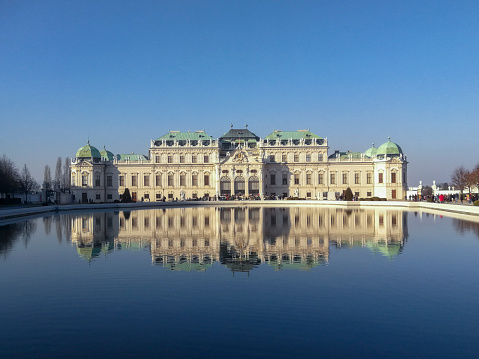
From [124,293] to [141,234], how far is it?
635 inches

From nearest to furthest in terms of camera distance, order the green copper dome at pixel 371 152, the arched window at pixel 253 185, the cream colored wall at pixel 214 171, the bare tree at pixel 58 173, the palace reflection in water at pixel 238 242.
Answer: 1. the palace reflection in water at pixel 238 242
2. the arched window at pixel 253 185
3. the cream colored wall at pixel 214 171
4. the green copper dome at pixel 371 152
5. the bare tree at pixel 58 173

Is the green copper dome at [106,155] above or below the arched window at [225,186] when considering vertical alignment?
above

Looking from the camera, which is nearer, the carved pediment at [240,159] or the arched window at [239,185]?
the carved pediment at [240,159]

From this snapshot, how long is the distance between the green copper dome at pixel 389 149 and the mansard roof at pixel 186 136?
131 feet

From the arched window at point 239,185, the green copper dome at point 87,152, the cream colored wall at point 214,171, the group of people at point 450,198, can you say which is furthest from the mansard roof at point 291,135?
the green copper dome at point 87,152

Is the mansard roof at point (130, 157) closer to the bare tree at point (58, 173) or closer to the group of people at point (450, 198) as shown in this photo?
the bare tree at point (58, 173)

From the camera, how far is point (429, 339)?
33.6 ft

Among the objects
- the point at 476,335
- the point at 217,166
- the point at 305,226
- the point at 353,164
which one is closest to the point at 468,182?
the point at 353,164

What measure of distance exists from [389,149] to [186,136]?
47417mm

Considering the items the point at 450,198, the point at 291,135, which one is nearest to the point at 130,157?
the point at 291,135

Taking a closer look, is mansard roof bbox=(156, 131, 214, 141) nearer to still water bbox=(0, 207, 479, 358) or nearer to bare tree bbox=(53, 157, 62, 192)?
bare tree bbox=(53, 157, 62, 192)

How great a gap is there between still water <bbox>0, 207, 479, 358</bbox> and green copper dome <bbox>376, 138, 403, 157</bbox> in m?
73.6

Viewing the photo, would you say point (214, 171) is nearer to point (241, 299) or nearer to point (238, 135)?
point (238, 135)

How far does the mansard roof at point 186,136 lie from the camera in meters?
97.4
